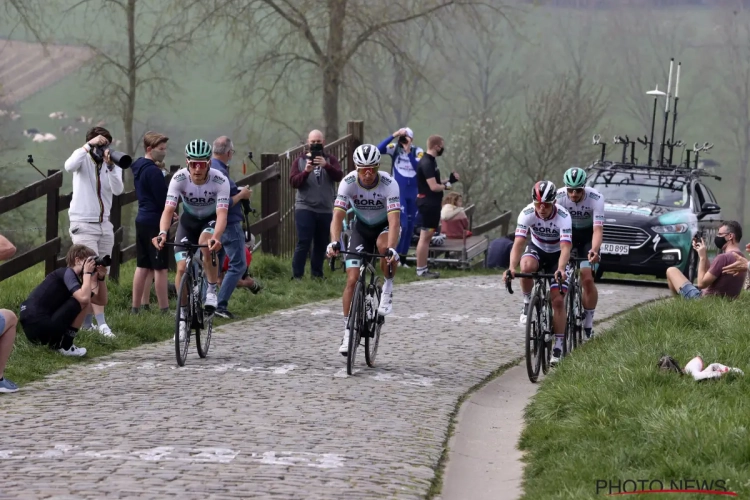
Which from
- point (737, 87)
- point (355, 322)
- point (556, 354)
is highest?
point (737, 87)

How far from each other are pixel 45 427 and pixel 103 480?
1.76 meters

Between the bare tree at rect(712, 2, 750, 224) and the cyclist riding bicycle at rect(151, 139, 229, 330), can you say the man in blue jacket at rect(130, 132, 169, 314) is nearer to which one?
the cyclist riding bicycle at rect(151, 139, 229, 330)

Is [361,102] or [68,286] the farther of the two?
[361,102]

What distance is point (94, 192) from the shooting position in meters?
13.4

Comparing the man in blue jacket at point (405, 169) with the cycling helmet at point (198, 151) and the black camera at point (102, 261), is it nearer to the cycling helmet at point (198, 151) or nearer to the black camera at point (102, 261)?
the cycling helmet at point (198, 151)

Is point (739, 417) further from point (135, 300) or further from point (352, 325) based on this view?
point (135, 300)

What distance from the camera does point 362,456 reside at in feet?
27.5

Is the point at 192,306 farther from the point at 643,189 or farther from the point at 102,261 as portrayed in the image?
the point at 643,189

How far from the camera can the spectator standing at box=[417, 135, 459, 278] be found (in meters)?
20.8

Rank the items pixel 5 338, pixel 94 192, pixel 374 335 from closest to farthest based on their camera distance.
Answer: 1. pixel 5 338
2. pixel 374 335
3. pixel 94 192

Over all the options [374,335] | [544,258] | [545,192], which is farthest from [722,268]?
[374,335]

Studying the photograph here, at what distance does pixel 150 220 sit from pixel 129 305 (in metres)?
1.31

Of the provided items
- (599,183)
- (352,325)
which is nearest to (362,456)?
(352,325)

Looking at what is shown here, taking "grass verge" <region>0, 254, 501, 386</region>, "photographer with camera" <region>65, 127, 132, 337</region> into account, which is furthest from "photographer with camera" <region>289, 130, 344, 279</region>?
"photographer with camera" <region>65, 127, 132, 337</region>
